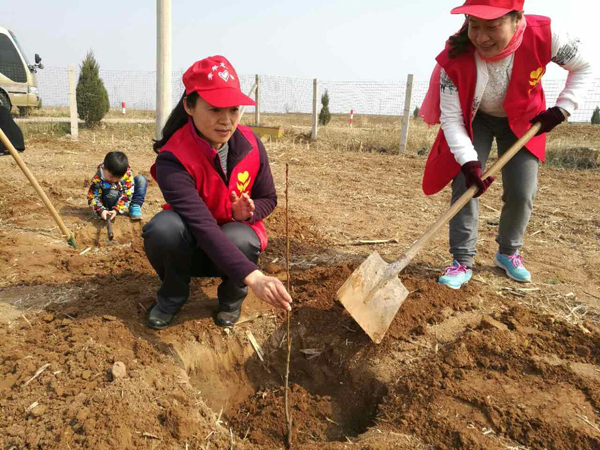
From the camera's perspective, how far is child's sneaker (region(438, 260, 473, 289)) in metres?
2.94

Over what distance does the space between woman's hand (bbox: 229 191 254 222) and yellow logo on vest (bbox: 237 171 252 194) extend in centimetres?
9

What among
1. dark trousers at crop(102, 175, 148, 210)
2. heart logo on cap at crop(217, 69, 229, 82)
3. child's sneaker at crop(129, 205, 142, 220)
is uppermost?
heart logo on cap at crop(217, 69, 229, 82)

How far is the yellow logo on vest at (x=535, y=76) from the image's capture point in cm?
257

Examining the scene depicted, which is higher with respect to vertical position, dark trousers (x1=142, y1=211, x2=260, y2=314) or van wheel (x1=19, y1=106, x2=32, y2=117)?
van wheel (x1=19, y1=106, x2=32, y2=117)

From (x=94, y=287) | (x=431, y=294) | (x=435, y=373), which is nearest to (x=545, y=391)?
(x=435, y=373)

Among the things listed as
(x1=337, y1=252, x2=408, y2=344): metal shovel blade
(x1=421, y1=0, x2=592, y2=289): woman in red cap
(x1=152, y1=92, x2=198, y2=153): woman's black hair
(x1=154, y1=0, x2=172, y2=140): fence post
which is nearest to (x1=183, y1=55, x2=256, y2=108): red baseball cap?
(x1=152, y1=92, x2=198, y2=153): woman's black hair

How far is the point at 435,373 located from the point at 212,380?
1.21m

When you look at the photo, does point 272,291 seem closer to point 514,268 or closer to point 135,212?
point 514,268

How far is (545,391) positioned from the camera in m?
2.09

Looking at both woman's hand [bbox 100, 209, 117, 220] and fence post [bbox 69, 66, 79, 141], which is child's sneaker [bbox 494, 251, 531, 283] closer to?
woman's hand [bbox 100, 209, 117, 220]

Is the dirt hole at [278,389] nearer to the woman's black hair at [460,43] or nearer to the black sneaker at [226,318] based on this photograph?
the black sneaker at [226,318]

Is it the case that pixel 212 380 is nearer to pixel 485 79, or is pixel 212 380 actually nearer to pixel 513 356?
pixel 513 356

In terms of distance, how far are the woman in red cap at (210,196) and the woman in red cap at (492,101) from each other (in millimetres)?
1176

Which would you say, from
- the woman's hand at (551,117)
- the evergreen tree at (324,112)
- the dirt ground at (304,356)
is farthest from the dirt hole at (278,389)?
the evergreen tree at (324,112)
